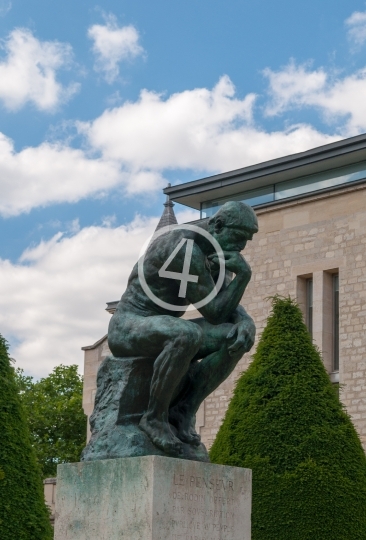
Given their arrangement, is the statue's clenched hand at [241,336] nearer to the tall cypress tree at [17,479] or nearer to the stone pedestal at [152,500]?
the stone pedestal at [152,500]

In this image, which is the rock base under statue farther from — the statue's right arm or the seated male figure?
the statue's right arm

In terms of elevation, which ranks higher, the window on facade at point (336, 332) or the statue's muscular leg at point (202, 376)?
the window on facade at point (336, 332)

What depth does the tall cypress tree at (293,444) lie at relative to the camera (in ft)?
52.7

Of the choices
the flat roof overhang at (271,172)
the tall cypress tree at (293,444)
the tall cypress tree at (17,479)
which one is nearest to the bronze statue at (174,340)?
the tall cypress tree at (293,444)

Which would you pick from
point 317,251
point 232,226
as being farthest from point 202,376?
point 317,251

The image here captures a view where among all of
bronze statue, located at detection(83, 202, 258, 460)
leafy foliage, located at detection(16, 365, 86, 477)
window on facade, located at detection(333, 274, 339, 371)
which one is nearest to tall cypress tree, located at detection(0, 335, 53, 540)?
bronze statue, located at detection(83, 202, 258, 460)

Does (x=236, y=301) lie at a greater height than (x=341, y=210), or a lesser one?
lesser

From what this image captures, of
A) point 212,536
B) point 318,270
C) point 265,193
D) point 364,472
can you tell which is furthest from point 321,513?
point 265,193

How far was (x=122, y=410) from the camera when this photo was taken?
851 centimetres

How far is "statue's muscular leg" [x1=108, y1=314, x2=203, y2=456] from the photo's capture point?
823 cm

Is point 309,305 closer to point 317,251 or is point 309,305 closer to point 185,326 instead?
point 317,251

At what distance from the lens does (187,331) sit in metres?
8.22

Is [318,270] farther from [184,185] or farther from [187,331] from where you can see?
[187,331]

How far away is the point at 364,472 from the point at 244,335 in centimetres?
919
